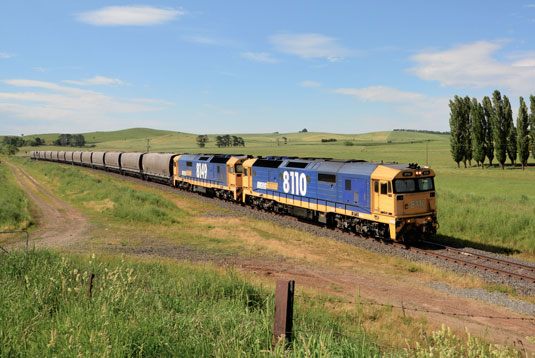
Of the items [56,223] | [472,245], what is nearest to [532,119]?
[472,245]

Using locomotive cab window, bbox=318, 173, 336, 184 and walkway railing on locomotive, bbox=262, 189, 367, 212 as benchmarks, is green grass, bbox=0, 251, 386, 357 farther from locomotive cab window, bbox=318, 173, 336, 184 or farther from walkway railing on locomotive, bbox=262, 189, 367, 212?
locomotive cab window, bbox=318, 173, 336, 184

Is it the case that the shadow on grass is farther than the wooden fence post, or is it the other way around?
the shadow on grass

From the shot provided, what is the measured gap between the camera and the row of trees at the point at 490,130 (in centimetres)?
7300

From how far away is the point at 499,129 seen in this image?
75500 millimetres

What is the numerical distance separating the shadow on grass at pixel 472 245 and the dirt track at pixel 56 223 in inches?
844

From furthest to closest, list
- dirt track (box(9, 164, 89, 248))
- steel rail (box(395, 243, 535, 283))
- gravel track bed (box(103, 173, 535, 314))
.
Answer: dirt track (box(9, 164, 89, 248)) < steel rail (box(395, 243, 535, 283)) < gravel track bed (box(103, 173, 535, 314))

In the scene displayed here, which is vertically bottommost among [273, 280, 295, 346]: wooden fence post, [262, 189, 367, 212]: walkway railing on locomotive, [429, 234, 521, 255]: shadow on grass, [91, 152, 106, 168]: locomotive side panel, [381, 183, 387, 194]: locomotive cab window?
[429, 234, 521, 255]: shadow on grass

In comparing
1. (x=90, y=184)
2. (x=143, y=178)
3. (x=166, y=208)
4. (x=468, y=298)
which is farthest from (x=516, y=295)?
(x=143, y=178)

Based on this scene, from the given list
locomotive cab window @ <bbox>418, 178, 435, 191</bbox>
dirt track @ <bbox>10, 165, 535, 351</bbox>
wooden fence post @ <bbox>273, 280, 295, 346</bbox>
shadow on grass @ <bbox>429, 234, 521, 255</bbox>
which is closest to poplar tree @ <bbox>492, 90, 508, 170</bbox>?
shadow on grass @ <bbox>429, 234, 521, 255</bbox>

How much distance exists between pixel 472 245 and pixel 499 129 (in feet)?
204

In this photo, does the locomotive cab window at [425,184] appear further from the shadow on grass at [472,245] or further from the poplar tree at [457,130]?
the poplar tree at [457,130]

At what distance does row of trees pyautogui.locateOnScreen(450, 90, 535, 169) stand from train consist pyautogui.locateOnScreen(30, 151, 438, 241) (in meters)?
59.3

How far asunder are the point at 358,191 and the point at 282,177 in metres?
8.25

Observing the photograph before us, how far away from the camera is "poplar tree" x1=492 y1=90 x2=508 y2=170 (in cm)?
7512
